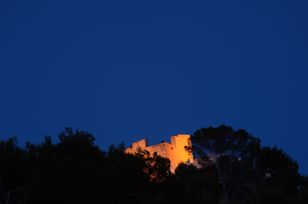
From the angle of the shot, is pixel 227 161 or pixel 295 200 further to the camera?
pixel 227 161

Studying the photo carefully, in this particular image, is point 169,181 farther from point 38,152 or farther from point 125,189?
point 38,152

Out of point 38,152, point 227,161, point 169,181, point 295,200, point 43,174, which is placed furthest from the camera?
point 227,161

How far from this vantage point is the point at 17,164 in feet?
60.7

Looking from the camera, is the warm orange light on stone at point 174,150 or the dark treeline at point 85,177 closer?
the dark treeline at point 85,177

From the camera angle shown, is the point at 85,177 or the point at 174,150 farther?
the point at 174,150

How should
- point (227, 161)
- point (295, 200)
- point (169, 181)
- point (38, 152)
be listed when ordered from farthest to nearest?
point (227, 161) → point (295, 200) → point (38, 152) → point (169, 181)

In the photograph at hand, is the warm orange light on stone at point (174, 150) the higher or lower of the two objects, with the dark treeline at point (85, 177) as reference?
higher

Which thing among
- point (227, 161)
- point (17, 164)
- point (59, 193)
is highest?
point (227, 161)

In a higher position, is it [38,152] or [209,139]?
[209,139]

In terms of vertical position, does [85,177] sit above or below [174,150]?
below

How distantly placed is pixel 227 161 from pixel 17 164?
→ 1568cm

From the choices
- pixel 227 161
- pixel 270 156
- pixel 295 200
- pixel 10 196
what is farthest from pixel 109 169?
pixel 270 156

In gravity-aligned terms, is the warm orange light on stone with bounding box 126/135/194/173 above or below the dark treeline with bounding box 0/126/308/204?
above

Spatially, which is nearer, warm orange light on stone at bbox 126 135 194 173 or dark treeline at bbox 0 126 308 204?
dark treeline at bbox 0 126 308 204
